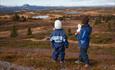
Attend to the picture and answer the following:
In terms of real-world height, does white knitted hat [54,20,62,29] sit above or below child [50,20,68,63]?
above

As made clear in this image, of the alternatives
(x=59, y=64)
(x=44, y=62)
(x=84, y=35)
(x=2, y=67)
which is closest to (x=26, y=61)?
(x=44, y=62)

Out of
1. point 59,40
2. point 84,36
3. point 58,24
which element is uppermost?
point 58,24

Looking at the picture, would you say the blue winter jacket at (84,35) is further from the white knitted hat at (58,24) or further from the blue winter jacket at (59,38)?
the white knitted hat at (58,24)

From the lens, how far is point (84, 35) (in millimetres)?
12289

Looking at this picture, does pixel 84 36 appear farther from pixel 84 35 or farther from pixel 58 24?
pixel 58 24

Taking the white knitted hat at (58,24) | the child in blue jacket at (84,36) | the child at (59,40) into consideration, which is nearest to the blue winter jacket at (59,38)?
the child at (59,40)

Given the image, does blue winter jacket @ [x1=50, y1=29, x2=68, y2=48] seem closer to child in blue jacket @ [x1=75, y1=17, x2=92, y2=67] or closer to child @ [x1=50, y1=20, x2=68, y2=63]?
child @ [x1=50, y1=20, x2=68, y2=63]

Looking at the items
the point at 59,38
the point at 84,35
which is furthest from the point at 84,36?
the point at 59,38

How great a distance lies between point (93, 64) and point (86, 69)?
3.89 ft

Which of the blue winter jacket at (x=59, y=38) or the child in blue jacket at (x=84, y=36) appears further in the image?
the blue winter jacket at (x=59, y=38)

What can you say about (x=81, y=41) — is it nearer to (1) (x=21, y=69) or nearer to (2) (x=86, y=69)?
(2) (x=86, y=69)

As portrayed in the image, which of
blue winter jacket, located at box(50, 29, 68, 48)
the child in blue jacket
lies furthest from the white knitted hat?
the child in blue jacket

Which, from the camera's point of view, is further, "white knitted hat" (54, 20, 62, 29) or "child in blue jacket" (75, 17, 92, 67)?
"white knitted hat" (54, 20, 62, 29)

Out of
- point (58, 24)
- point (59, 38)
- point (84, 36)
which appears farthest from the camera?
point (59, 38)
